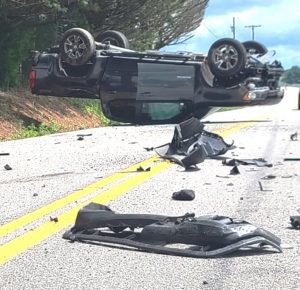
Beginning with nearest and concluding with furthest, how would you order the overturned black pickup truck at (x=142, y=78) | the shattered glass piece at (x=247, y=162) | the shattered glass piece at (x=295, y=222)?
the shattered glass piece at (x=295, y=222) < the shattered glass piece at (x=247, y=162) < the overturned black pickup truck at (x=142, y=78)

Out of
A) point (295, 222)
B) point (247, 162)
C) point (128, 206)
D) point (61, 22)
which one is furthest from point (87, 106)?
point (295, 222)

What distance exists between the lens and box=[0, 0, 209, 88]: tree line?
790 inches

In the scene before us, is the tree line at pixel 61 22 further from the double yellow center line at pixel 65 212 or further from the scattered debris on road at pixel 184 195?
the scattered debris on road at pixel 184 195

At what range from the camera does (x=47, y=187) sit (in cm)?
812

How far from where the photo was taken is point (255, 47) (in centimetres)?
1694

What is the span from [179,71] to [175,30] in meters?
24.7

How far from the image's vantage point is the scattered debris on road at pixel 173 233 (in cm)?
496

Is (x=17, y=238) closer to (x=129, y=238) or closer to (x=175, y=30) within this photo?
(x=129, y=238)

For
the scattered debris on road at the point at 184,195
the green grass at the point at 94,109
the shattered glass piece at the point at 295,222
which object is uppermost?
the shattered glass piece at the point at 295,222

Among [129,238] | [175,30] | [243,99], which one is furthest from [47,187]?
[175,30]

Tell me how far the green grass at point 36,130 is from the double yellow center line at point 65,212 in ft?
26.0

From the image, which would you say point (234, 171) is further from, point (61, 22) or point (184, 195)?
point (61, 22)

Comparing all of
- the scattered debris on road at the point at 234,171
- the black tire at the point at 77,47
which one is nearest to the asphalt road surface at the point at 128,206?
the scattered debris on road at the point at 234,171

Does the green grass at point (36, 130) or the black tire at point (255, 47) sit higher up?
the black tire at point (255, 47)
